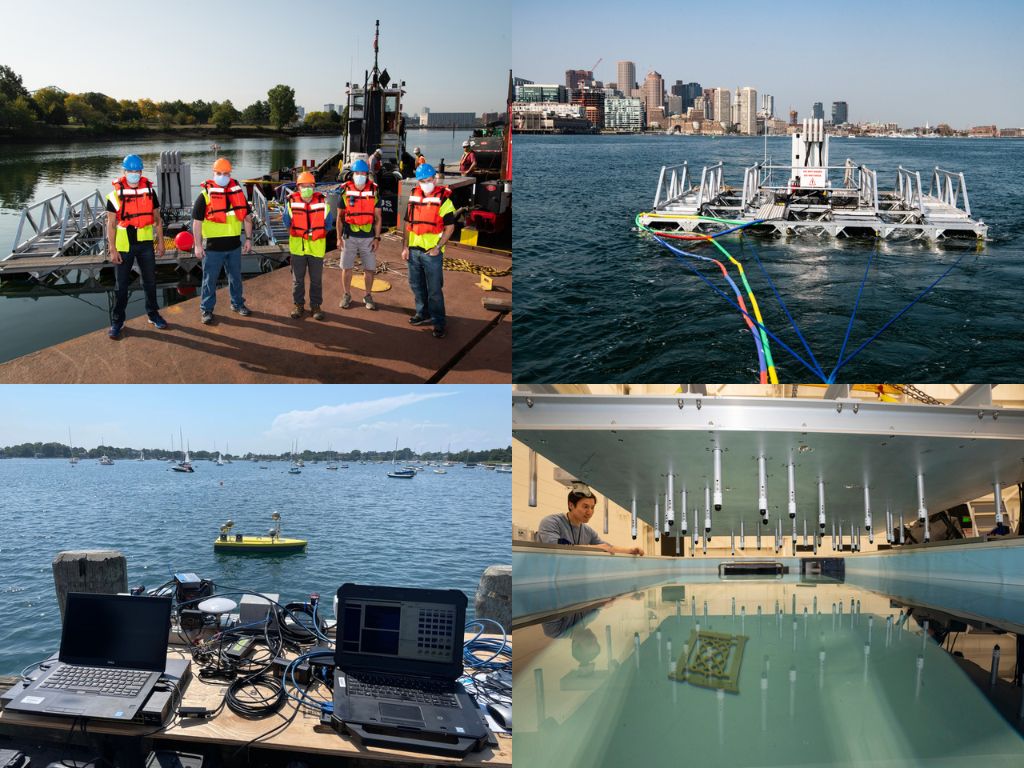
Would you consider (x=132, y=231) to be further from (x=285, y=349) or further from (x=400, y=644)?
(x=400, y=644)

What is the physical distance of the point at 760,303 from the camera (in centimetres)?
1515

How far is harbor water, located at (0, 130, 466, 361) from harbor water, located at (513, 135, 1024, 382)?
7.57m

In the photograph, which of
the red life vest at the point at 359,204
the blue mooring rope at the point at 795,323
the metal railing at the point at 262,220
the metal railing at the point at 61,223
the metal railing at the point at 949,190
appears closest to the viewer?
the red life vest at the point at 359,204

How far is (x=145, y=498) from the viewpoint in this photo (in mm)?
43406

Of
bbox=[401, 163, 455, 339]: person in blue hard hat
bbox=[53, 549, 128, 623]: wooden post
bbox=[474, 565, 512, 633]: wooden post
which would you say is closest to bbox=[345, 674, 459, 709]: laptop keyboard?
bbox=[474, 565, 512, 633]: wooden post

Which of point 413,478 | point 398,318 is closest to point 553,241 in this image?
point 398,318

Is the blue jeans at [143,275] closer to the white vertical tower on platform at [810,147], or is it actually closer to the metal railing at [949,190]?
the metal railing at [949,190]

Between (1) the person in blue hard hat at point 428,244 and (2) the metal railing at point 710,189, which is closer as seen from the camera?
(1) the person in blue hard hat at point 428,244

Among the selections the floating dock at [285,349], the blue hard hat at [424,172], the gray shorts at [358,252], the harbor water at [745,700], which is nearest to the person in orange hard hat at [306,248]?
the floating dock at [285,349]

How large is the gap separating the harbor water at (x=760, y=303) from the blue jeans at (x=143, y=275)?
607cm

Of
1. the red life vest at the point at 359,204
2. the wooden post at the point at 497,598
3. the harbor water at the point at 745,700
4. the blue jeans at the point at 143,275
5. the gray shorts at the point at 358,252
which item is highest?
the red life vest at the point at 359,204

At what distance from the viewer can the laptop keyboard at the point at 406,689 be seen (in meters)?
2.91

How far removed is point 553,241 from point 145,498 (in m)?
35.1

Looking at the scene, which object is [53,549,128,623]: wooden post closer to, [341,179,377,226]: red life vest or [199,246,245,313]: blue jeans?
[199,246,245,313]: blue jeans
